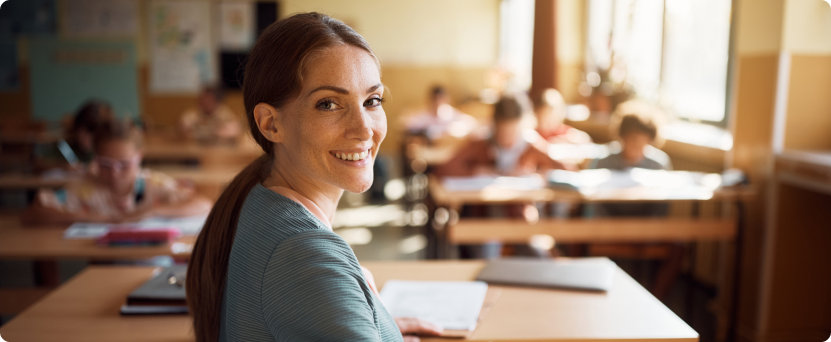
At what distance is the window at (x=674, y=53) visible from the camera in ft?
13.3

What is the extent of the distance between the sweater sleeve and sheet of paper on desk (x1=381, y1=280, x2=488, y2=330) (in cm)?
47

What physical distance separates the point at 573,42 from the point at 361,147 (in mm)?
7314

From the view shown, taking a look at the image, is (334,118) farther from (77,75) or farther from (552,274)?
(77,75)

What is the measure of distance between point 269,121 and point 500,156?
2773 millimetres

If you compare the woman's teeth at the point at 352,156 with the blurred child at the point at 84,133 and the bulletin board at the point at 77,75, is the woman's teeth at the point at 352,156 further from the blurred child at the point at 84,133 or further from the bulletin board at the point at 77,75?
the bulletin board at the point at 77,75

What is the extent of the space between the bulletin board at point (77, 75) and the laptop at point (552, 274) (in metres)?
8.54

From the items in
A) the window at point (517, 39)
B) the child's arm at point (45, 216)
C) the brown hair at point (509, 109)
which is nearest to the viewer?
the child's arm at point (45, 216)

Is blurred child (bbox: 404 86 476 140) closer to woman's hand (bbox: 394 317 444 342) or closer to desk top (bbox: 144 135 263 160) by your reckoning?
desk top (bbox: 144 135 263 160)

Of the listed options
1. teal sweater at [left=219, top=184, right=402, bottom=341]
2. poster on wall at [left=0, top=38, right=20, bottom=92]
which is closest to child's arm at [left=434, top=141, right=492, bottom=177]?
teal sweater at [left=219, top=184, right=402, bottom=341]

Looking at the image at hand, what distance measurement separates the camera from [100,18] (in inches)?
355

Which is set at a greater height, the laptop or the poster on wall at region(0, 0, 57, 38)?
the poster on wall at region(0, 0, 57, 38)

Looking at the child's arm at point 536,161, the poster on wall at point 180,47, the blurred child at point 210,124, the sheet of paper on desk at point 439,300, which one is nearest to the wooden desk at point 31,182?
the blurred child at point 210,124

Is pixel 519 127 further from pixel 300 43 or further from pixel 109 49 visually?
pixel 109 49

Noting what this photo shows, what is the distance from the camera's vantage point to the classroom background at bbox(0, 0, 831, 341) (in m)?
2.81
